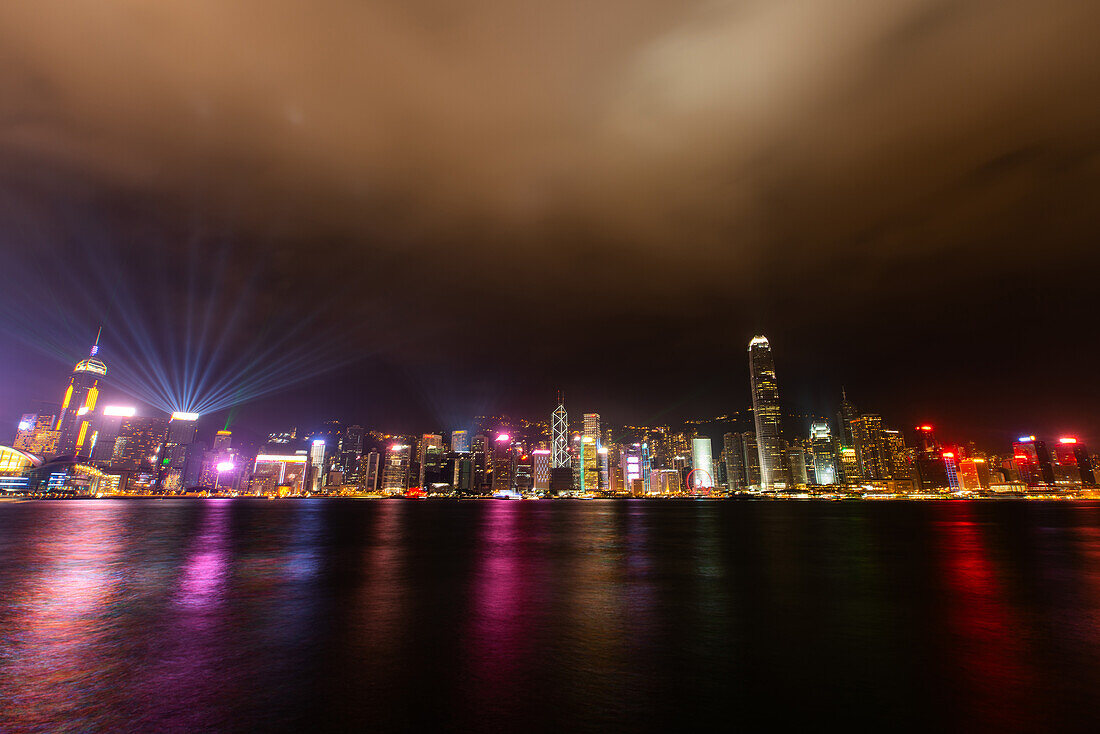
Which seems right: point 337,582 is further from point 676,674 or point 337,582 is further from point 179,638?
point 676,674

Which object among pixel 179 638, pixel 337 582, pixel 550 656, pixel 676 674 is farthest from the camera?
pixel 337 582

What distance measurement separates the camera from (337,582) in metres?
26.0

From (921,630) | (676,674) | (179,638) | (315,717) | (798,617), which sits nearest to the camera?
(315,717)

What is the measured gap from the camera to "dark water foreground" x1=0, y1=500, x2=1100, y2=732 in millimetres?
10352

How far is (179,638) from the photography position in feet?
51.2

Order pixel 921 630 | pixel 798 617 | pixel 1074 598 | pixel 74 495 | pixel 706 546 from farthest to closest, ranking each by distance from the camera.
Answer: pixel 74 495 < pixel 706 546 < pixel 1074 598 < pixel 798 617 < pixel 921 630

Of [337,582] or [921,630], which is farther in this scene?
[337,582]

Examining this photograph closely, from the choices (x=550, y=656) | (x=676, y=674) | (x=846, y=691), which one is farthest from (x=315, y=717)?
(x=846, y=691)

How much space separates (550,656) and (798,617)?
11.0 meters

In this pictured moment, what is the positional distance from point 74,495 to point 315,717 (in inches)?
10598

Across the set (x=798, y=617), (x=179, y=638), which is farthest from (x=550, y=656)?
(x=179, y=638)

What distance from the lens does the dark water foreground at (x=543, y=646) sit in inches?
408

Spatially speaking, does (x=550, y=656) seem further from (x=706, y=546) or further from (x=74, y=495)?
(x=74, y=495)

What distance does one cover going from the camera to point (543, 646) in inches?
587
